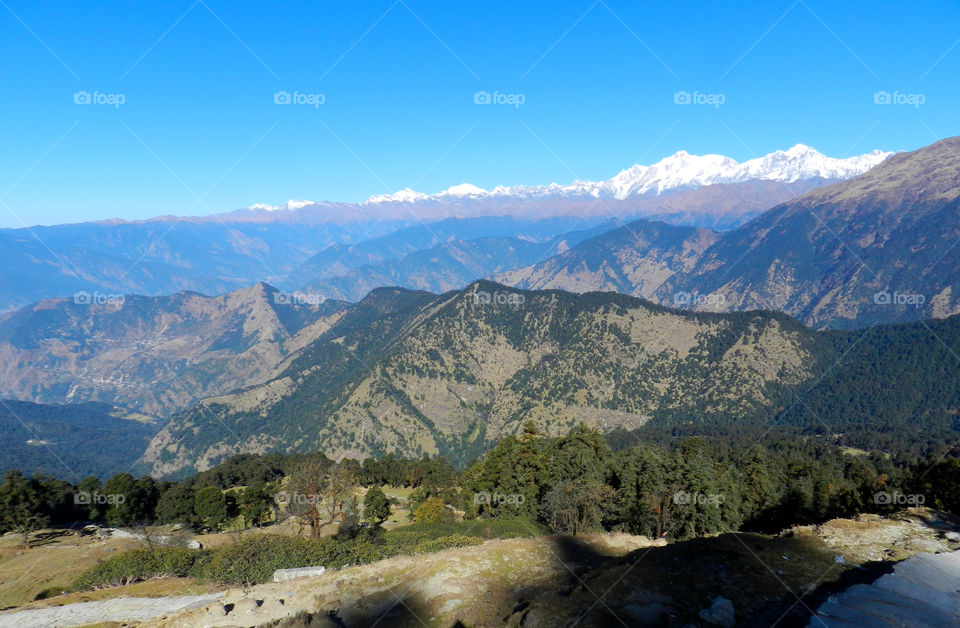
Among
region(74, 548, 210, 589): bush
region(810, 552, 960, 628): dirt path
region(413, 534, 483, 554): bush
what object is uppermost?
region(810, 552, 960, 628): dirt path

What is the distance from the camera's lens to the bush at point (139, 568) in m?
44.3

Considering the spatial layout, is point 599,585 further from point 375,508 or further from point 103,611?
point 375,508

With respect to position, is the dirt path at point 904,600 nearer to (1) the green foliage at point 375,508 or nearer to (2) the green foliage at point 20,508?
(1) the green foliage at point 375,508

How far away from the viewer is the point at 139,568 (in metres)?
45.1

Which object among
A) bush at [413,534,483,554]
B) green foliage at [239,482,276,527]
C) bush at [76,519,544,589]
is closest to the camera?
bush at [76,519,544,589]

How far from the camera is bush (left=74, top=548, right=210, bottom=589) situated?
145 feet

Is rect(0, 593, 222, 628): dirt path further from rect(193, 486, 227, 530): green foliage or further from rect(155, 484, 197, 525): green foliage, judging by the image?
rect(155, 484, 197, 525): green foliage

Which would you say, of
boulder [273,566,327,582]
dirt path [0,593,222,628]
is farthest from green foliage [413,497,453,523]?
dirt path [0,593,222,628]

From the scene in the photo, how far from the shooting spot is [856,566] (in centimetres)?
3497

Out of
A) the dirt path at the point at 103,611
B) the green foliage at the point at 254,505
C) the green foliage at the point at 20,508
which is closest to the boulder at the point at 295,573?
the dirt path at the point at 103,611

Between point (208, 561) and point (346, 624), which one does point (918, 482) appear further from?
point (208, 561)

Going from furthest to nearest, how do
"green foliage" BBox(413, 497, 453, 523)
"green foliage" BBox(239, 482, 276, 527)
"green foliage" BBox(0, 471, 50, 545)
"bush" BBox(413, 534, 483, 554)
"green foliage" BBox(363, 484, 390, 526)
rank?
"green foliage" BBox(239, 482, 276, 527), "green foliage" BBox(363, 484, 390, 526), "green foliage" BBox(413, 497, 453, 523), "green foliage" BBox(0, 471, 50, 545), "bush" BBox(413, 534, 483, 554)

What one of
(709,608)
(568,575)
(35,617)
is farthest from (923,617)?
(35,617)

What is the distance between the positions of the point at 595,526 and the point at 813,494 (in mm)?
45475
